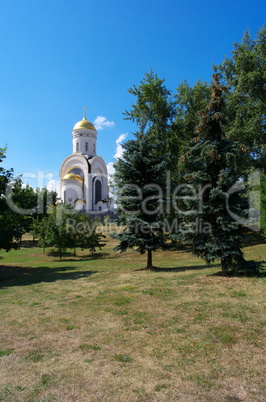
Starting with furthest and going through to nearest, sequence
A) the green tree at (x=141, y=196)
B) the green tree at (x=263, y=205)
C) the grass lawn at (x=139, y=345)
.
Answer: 1. the green tree at (x=263, y=205)
2. the green tree at (x=141, y=196)
3. the grass lawn at (x=139, y=345)

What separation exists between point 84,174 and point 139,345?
176 ft

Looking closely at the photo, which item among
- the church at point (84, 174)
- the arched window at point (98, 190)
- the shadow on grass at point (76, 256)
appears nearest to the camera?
the shadow on grass at point (76, 256)

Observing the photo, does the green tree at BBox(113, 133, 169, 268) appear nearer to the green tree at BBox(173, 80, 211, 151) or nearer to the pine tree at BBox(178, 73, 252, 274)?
the pine tree at BBox(178, 73, 252, 274)

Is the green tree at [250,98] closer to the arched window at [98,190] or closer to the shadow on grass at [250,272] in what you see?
the shadow on grass at [250,272]

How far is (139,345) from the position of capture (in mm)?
4852

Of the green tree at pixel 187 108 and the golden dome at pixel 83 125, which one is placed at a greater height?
the golden dome at pixel 83 125

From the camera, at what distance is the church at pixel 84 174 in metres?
54.7

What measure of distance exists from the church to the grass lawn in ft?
151

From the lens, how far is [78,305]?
25.2 feet

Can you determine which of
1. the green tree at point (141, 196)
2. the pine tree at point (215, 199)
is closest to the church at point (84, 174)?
the green tree at point (141, 196)

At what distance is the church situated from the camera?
54688mm

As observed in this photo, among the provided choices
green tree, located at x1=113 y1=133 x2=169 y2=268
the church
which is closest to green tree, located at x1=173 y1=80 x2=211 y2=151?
green tree, located at x1=113 y1=133 x2=169 y2=268

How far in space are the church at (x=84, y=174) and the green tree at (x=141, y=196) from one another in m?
40.0

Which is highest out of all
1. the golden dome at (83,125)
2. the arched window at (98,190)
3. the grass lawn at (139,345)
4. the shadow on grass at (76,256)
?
the golden dome at (83,125)
